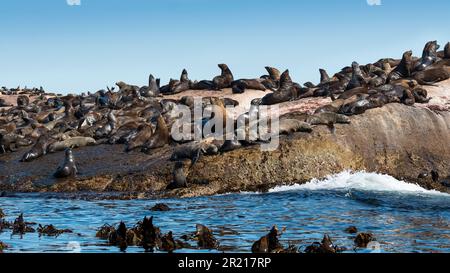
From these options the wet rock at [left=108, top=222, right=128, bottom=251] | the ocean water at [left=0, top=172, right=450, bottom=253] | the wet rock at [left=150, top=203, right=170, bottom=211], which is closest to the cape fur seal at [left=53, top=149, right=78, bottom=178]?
the ocean water at [left=0, top=172, right=450, bottom=253]

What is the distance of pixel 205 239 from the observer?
11.6 metres

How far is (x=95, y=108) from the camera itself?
3344cm

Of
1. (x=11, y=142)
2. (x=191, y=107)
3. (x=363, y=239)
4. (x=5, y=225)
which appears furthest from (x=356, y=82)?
(x=5, y=225)

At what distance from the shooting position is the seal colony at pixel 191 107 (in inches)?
822

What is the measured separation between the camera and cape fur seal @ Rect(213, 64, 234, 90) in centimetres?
3450

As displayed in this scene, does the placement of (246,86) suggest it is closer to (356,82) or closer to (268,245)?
(356,82)

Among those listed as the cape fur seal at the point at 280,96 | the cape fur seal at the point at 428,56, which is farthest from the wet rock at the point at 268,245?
the cape fur seal at the point at 428,56

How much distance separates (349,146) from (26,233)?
11520 mm

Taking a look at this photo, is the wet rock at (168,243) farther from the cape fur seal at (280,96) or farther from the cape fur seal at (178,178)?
the cape fur seal at (280,96)

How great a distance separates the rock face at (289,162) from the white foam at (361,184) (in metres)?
0.33

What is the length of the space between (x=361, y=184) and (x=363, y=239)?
8201 mm

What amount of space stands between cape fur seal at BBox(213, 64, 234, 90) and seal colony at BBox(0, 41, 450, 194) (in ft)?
0.17

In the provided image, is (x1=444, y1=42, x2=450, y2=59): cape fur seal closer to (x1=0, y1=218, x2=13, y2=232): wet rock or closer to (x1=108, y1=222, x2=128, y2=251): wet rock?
(x1=0, y1=218, x2=13, y2=232): wet rock
